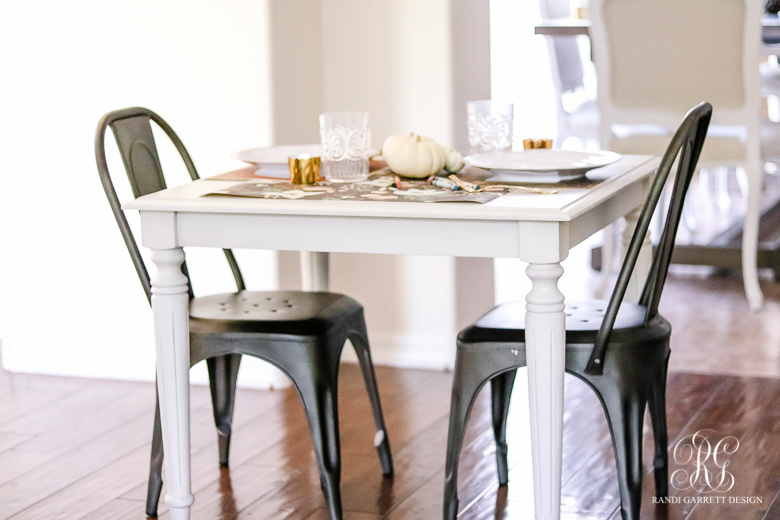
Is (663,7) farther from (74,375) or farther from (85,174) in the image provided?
(74,375)

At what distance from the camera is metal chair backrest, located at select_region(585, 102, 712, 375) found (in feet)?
5.81

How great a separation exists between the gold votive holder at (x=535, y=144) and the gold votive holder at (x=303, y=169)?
487mm

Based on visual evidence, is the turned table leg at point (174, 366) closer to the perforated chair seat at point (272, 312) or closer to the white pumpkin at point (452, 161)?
the perforated chair seat at point (272, 312)

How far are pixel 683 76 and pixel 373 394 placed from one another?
1.84 m

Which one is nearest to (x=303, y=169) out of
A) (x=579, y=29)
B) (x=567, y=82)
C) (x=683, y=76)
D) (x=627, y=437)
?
(x=627, y=437)

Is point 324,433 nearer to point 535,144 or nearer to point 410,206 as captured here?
point 410,206

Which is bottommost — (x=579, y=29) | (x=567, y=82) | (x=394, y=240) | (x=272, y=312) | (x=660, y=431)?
(x=660, y=431)

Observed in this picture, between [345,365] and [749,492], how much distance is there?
4.46 feet

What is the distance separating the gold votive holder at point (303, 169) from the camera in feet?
6.45

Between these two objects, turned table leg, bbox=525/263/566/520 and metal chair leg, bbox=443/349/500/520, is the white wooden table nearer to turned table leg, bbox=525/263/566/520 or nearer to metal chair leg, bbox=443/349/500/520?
turned table leg, bbox=525/263/566/520

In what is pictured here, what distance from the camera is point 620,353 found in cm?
182

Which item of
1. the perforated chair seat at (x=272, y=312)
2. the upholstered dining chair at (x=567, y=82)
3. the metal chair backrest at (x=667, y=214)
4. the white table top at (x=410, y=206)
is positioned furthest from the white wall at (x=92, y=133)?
the upholstered dining chair at (x=567, y=82)

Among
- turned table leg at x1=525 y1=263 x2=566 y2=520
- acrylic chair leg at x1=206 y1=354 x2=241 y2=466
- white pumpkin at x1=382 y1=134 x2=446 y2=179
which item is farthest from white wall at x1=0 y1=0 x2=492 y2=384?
turned table leg at x1=525 y1=263 x2=566 y2=520

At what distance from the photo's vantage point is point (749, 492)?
7.05ft
